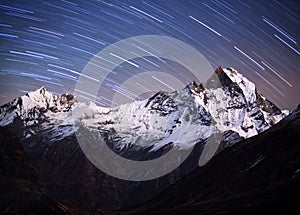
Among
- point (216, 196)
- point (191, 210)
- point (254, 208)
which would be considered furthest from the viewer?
point (216, 196)

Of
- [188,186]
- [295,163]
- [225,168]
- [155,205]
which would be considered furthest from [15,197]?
→ [295,163]

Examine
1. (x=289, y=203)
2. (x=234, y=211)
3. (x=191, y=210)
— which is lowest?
(x=289, y=203)

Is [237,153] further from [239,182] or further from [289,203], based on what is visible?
[289,203]

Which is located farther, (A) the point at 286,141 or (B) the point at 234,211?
(A) the point at 286,141

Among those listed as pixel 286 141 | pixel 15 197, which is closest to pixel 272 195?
pixel 286 141

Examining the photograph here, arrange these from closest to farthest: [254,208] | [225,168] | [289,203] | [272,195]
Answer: [289,203], [254,208], [272,195], [225,168]

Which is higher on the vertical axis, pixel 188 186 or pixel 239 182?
pixel 188 186

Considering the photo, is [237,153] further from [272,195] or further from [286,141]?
[272,195]
